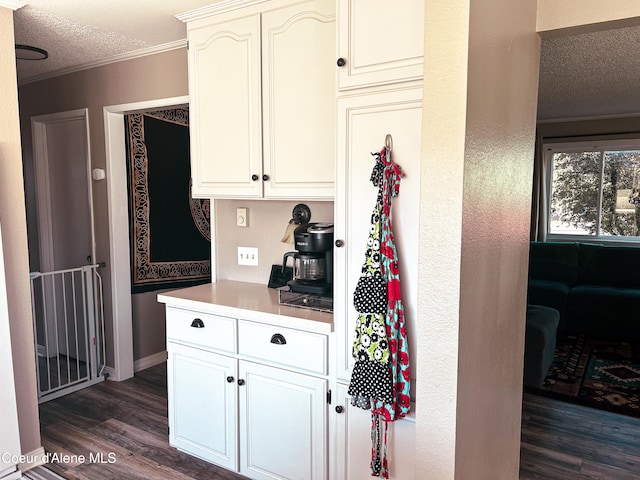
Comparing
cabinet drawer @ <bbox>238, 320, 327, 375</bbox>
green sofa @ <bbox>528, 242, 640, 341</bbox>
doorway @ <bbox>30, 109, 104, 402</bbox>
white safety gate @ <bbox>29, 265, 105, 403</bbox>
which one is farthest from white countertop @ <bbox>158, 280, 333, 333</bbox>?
green sofa @ <bbox>528, 242, 640, 341</bbox>

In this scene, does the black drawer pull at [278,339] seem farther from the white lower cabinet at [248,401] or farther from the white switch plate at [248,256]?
the white switch plate at [248,256]

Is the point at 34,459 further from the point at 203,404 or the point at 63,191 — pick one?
the point at 63,191

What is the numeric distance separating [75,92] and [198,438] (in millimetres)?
2775

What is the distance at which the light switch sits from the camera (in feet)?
9.21

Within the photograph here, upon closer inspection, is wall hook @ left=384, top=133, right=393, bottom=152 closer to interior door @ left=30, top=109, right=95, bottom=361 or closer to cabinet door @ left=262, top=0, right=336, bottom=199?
cabinet door @ left=262, top=0, right=336, bottom=199

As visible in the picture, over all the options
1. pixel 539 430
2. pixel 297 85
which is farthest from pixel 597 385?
pixel 297 85

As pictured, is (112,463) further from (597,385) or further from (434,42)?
(597,385)

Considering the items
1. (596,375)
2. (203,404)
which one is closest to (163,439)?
(203,404)

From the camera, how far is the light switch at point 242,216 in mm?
2809

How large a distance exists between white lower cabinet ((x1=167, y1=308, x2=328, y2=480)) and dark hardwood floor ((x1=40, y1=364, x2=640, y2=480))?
188mm

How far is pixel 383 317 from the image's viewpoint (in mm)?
1744

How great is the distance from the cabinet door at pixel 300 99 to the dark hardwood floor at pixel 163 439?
1.57 metres

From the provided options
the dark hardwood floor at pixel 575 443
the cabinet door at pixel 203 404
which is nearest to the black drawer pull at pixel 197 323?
the cabinet door at pixel 203 404

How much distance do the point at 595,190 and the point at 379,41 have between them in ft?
16.3
